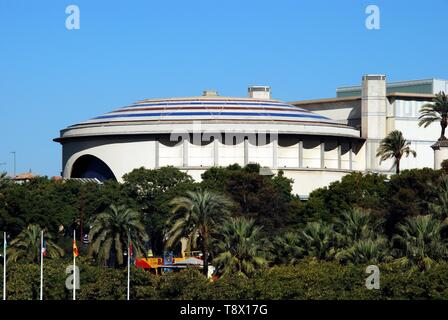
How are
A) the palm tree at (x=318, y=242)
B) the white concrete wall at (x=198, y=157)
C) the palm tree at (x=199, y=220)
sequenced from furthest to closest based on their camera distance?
the white concrete wall at (x=198, y=157), the palm tree at (x=199, y=220), the palm tree at (x=318, y=242)

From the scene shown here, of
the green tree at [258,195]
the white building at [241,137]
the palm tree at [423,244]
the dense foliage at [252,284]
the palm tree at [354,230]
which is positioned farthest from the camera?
the white building at [241,137]

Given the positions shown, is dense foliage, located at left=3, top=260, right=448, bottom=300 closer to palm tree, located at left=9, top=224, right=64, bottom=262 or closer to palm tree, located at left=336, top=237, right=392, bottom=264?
palm tree, located at left=336, top=237, right=392, bottom=264

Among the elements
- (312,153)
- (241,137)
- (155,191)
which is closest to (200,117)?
(241,137)

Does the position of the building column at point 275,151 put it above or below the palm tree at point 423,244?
above

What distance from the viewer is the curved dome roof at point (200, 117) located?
16112 centimetres

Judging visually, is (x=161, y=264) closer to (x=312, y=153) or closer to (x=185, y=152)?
(x=185, y=152)

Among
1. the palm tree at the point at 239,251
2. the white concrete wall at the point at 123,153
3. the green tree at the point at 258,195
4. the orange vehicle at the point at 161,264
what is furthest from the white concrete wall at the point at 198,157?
the palm tree at the point at 239,251

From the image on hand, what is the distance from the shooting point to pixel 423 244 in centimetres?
8294

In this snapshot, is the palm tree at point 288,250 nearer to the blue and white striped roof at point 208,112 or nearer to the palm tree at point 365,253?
the palm tree at point 365,253

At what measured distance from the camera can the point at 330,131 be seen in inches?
6516

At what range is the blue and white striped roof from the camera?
162625 millimetres

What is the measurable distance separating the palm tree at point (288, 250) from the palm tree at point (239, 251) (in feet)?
6.18
